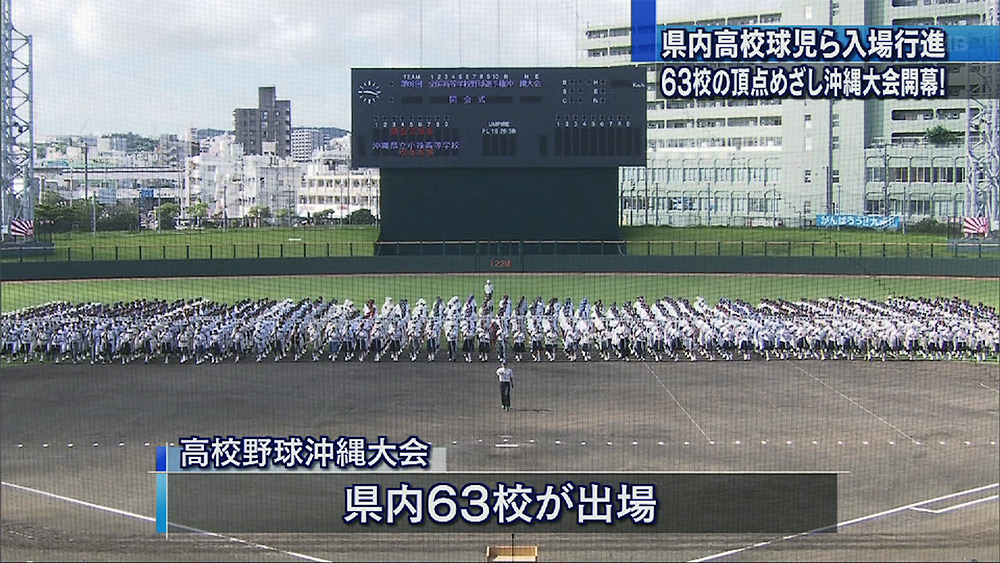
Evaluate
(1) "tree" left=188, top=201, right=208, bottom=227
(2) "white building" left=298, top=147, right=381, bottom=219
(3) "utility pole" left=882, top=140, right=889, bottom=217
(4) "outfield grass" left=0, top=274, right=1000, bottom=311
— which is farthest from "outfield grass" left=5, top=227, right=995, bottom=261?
(2) "white building" left=298, top=147, right=381, bottom=219

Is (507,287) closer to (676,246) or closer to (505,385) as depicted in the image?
(676,246)

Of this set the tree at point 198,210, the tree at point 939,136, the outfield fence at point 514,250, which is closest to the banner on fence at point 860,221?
the outfield fence at point 514,250

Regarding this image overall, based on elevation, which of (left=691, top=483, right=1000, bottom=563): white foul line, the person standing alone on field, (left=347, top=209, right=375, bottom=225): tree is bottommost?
(left=691, top=483, right=1000, bottom=563): white foul line

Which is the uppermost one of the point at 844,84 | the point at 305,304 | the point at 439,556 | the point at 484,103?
the point at 484,103

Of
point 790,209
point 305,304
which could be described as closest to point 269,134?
point 790,209

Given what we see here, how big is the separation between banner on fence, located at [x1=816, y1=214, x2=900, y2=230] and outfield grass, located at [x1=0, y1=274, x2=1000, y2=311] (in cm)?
299

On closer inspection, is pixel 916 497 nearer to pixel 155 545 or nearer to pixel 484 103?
pixel 155 545

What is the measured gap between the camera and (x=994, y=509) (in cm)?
966

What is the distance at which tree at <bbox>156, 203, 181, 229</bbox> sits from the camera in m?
47.5

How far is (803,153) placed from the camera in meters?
34.2

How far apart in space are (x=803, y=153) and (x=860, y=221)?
2.62m

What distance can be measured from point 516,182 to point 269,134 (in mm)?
52417
